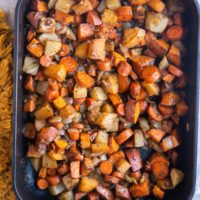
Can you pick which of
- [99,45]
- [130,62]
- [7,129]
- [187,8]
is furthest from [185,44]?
[7,129]

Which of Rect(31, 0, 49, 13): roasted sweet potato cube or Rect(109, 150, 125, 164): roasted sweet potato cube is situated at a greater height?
Rect(31, 0, 49, 13): roasted sweet potato cube

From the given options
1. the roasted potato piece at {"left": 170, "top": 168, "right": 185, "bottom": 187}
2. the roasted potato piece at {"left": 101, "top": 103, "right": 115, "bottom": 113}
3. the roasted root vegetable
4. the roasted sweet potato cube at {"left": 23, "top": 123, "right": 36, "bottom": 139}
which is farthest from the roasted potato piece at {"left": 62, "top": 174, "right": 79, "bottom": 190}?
the roasted potato piece at {"left": 170, "top": 168, "right": 185, "bottom": 187}

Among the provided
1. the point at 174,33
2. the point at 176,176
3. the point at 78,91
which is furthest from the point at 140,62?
the point at 176,176

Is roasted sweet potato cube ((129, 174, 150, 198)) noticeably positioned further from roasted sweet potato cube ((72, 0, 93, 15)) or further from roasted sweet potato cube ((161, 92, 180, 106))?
roasted sweet potato cube ((72, 0, 93, 15))

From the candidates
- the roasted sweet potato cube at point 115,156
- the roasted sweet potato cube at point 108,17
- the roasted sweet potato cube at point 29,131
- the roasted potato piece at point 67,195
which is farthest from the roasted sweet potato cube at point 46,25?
the roasted potato piece at point 67,195

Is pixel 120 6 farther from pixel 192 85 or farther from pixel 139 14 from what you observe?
pixel 192 85

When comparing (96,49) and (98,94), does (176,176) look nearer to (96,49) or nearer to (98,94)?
(98,94)
